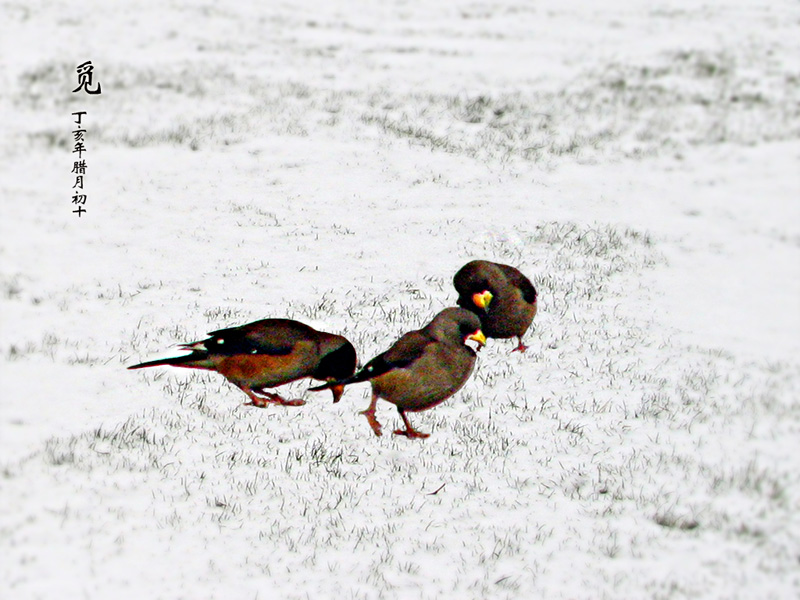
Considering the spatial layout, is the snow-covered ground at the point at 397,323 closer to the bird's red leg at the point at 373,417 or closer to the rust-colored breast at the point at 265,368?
the bird's red leg at the point at 373,417

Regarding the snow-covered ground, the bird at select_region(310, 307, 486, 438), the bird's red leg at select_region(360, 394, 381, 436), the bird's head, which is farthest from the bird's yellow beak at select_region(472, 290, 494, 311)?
the bird's red leg at select_region(360, 394, 381, 436)

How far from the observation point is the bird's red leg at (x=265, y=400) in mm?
6639

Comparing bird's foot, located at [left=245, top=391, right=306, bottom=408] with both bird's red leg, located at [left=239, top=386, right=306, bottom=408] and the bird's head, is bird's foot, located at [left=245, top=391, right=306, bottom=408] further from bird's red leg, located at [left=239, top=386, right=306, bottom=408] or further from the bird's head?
the bird's head

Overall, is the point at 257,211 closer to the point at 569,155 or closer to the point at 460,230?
the point at 460,230

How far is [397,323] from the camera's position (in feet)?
27.9

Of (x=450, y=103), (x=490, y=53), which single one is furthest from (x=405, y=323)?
(x=490, y=53)

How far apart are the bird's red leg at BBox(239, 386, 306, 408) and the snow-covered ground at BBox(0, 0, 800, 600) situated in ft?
0.31

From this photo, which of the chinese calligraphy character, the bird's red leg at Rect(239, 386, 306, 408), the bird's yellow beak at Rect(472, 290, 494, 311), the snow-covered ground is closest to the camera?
the snow-covered ground

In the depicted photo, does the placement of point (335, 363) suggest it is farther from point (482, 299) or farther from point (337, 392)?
point (482, 299)

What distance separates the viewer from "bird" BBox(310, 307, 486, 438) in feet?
19.7

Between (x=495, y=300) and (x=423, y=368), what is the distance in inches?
76.9

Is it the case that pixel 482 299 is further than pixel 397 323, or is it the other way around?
pixel 397 323

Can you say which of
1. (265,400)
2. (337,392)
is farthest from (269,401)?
(337,392)

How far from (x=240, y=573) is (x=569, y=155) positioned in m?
12.3
